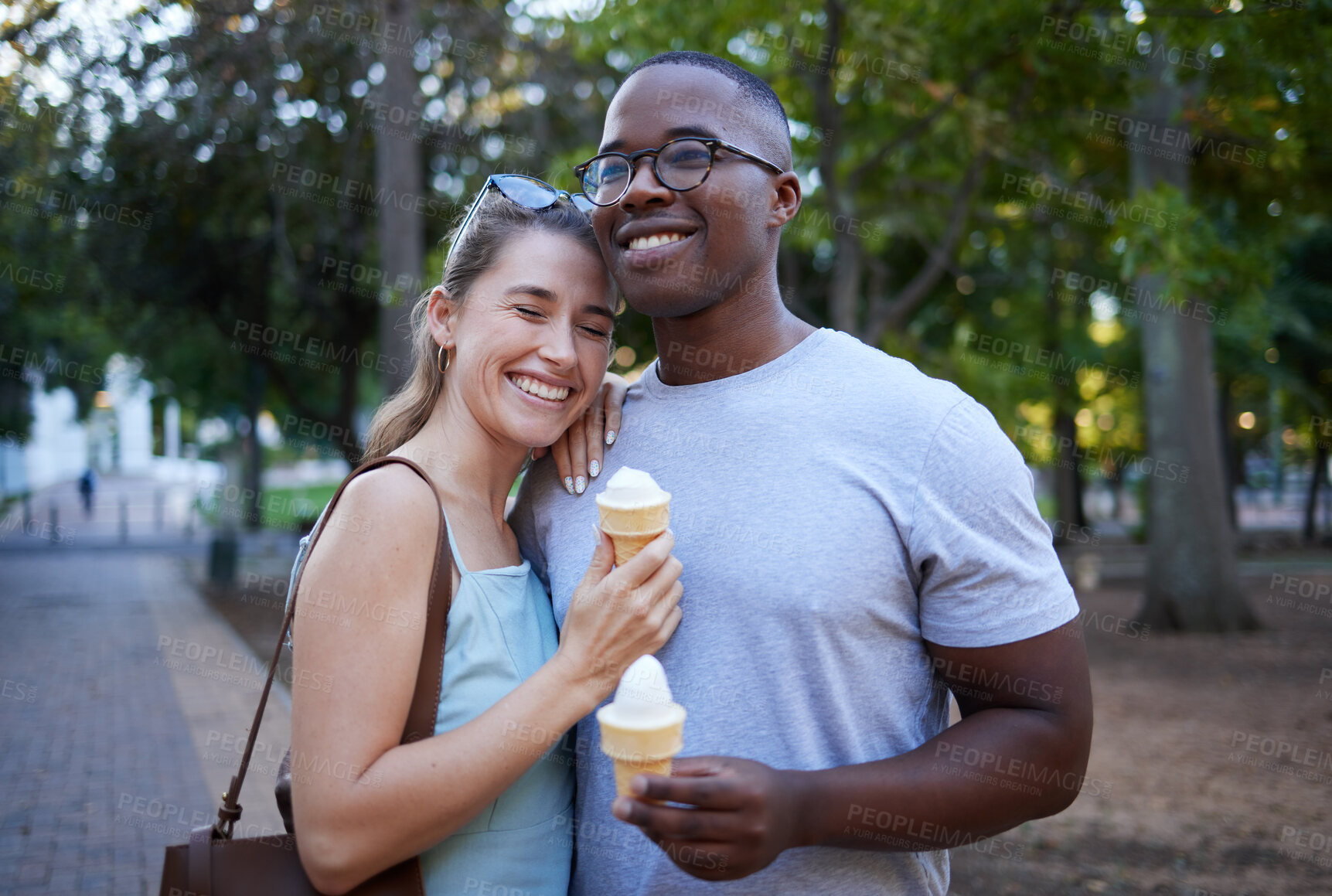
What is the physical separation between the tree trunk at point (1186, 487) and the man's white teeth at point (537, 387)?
11679 mm

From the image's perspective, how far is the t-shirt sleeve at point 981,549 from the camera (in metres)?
1.79

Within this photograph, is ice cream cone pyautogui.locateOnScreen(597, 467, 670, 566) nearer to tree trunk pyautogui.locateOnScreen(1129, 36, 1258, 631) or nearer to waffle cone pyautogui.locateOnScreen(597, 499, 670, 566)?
waffle cone pyautogui.locateOnScreen(597, 499, 670, 566)

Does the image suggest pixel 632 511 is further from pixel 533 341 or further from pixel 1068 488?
pixel 1068 488

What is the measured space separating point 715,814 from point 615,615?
0.44 m

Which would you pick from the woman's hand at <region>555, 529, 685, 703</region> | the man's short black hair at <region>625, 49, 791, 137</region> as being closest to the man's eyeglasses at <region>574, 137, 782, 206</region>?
the man's short black hair at <region>625, 49, 791, 137</region>

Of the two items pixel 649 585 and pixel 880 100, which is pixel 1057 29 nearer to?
pixel 880 100

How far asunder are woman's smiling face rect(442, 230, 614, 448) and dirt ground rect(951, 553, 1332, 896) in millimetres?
4553

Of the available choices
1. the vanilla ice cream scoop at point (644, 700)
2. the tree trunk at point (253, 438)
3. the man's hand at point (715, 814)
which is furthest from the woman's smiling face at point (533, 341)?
the tree trunk at point (253, 438)

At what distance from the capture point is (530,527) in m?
2.45

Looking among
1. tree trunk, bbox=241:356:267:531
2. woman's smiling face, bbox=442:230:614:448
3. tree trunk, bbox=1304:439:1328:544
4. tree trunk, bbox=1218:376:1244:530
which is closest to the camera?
woman's smiling face, bbox=442:230:614:448

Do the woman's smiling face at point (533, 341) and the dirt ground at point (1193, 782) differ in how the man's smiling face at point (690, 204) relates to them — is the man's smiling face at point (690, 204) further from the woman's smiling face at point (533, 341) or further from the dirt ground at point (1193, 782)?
the dirt ground at point (1193, 782)

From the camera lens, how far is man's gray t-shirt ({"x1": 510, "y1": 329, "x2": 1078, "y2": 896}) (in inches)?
71.7

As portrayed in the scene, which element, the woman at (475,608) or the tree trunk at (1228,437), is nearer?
the woman at (475,608)

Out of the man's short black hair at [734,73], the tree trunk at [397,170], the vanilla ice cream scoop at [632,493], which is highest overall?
the tree trunk at [397,170]
